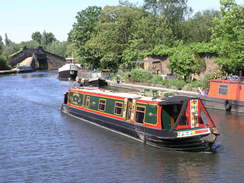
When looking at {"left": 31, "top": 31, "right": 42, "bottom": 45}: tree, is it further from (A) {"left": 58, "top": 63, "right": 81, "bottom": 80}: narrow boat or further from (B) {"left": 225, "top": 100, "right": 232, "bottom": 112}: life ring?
(B) {"left": 225, "top": 100, "right": 232, "bottom": 112}: life ring

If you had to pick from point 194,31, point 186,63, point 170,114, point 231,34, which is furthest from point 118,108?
point 194,31

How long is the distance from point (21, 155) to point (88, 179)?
5.38 meters

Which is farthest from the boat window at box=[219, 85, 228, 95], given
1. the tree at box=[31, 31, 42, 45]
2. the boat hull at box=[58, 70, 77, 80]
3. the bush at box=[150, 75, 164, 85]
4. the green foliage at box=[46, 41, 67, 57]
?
the tree at box=[31, 31, 42, 45]

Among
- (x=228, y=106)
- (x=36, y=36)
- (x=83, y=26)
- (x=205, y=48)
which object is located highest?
(x=36, y=36)

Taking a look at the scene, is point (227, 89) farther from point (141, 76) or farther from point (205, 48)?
point (141, 76)

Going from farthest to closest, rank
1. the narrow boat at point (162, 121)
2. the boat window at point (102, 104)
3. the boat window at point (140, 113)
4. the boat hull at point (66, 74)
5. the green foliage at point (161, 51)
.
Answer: the boat hull at point (66, 74) → the green foliage at point (161, 51) → the boat window at point (102, 104) → the boat window at point (140, 113) → the narrow boat at point (162, 121)

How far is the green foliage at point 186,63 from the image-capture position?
1902 inches

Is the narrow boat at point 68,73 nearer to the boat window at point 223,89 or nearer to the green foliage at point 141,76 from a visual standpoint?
the green foliage at point 141,76

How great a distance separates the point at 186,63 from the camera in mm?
48281

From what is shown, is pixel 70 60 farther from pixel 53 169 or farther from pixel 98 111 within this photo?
pixel 53 169

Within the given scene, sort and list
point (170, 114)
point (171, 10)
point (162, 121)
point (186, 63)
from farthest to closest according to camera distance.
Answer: point (171, 10), point (186, 63), point (170, 114), point (162, 121)

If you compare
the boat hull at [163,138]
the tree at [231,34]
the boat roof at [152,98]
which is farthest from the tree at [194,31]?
the boat hull at [163,138]

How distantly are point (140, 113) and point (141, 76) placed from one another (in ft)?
108

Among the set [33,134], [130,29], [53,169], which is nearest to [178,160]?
[53,169]
